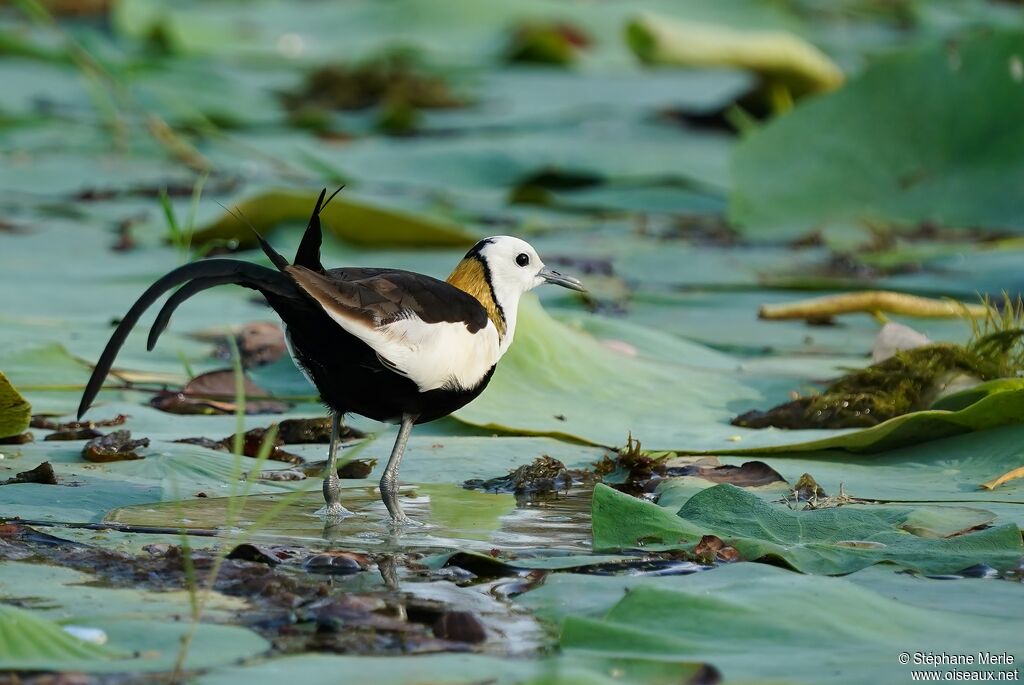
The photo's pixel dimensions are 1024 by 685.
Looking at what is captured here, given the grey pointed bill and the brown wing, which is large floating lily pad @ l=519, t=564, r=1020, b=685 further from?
the grey pointed bill

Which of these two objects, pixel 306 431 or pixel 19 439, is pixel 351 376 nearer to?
pixel 306 431

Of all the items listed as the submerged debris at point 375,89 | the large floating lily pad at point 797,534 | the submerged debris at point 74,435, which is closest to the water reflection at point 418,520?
the large floating lily pad at point 797,534

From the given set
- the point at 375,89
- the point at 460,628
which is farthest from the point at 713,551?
the point at 375,89

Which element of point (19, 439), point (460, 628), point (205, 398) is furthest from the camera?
point (205, 398)

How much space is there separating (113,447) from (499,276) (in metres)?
1.04

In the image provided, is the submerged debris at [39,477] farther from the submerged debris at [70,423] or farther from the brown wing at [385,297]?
the brown wing at [385,297]

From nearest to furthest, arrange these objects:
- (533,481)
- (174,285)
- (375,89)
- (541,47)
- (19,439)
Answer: (174,285) < (533,481) < (19,439) < (375,89) < (541,47)

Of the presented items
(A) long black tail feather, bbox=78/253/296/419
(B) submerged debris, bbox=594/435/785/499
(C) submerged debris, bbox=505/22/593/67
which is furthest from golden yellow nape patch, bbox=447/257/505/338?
(C) submerged debris, bbox=505/22/593/67

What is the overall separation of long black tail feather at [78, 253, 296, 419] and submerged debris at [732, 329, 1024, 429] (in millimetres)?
1747

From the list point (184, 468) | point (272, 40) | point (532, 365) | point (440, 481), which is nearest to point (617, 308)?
point (532, 365)

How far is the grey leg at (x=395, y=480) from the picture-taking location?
131 inches

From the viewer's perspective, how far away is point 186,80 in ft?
31.0

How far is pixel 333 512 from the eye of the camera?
3.36 metres

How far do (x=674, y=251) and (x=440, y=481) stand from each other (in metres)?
3.06
